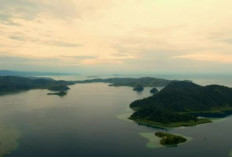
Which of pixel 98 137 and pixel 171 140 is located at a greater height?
pixel 171 140

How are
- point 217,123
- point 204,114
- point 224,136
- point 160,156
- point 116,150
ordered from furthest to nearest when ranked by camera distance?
point 204,114, point 217,123, point 224,136, point 116,150, point 160,156

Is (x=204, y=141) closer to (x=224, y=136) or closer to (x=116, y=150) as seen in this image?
(x=224, y=136)

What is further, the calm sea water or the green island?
the green island

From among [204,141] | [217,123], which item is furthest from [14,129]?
[217,123]

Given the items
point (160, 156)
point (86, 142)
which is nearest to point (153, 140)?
point (160, 156)

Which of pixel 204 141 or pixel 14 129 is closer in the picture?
pixel 204 141

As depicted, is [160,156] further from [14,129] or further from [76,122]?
[14,129]

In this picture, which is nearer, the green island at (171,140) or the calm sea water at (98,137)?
the calm sea water at (98,137)

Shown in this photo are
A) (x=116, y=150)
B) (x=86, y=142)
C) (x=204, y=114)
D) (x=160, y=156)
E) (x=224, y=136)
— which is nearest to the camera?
(x=160, y=156)

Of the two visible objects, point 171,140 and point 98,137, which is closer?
point 171,140
